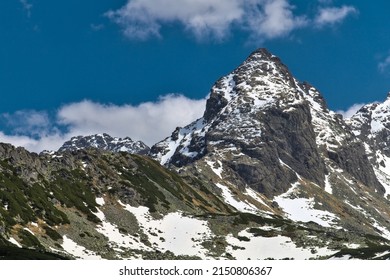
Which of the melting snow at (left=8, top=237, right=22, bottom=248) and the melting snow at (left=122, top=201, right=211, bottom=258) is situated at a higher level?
the melting snow at (left=122, top=201, right=211, bottom=258)

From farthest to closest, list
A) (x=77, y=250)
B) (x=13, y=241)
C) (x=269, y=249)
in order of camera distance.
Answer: (x=269, y=249) < (x=77, y=250) < (x=13, y=241)

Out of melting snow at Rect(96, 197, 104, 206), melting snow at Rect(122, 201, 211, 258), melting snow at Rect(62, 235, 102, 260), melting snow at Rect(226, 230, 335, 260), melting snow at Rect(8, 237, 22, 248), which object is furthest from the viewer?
melting snow at Rect(96, 197, 104, 206)

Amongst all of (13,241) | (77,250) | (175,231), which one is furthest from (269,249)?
(13,241)

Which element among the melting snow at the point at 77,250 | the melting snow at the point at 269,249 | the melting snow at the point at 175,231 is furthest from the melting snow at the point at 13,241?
the melting snow at the point at 269,249

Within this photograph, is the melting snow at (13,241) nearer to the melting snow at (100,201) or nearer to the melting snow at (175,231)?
the melting snow at (175,231)

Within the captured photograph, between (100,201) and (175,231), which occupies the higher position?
(100,201)

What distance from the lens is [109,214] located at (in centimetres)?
16088

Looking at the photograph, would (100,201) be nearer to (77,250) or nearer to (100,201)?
(100,201)

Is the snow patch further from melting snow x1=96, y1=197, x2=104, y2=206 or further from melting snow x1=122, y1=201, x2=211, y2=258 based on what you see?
melting snow x1=122, y1=201, x2=211, y2=258

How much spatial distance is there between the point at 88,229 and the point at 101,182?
47.8m

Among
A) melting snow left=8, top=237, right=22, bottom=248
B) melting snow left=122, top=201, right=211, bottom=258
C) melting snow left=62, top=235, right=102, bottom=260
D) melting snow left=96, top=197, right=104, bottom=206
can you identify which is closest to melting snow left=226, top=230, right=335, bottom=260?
melting snow left=122, top=201, right=211, bottom=258
